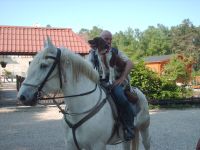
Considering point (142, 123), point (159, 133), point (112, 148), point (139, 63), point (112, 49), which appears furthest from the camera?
point (139, 63)

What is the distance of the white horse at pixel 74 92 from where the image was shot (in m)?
3.54

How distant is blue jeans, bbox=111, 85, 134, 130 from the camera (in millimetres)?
4255

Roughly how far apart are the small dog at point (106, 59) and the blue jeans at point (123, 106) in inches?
7.0

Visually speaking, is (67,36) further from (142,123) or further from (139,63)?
(142,123)

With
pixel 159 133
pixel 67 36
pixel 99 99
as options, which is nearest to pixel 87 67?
pixel 99 99

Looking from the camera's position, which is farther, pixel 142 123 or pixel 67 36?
pixel 67 36

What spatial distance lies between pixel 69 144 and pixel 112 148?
148 inches

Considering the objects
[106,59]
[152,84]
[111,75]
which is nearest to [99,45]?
[106,59]

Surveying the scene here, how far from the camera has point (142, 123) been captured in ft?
17.9

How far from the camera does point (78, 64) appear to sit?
3.82m

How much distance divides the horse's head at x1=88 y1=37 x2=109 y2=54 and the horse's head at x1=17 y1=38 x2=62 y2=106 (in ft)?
2.25

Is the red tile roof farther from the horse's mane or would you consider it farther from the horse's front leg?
the horse's mane

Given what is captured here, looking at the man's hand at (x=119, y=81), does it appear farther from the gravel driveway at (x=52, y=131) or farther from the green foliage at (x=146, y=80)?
the green foliage at (x=146, y=80)

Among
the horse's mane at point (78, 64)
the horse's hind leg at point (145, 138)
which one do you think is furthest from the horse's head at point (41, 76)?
the horse's hind leg at point (145, 138)
